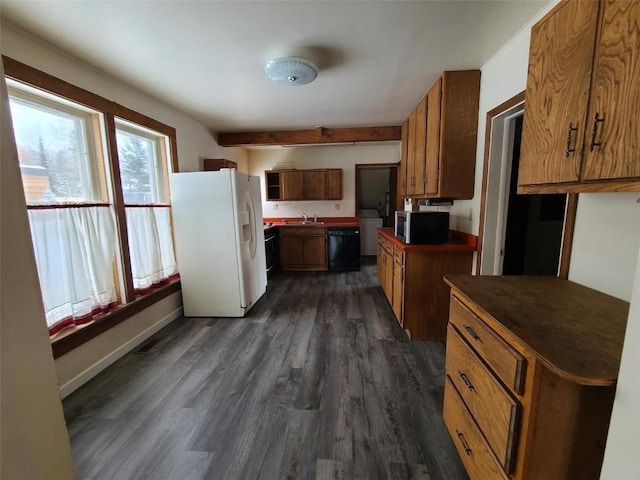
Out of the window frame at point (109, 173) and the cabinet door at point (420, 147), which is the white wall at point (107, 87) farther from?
the cabinet door at point (420, 147)

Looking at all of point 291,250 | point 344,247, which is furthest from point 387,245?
point 291,250

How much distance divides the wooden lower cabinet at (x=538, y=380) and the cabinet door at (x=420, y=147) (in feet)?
6.04

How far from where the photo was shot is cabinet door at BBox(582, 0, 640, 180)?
32.0 inches

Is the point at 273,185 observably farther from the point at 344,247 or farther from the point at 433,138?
the point at 433,138

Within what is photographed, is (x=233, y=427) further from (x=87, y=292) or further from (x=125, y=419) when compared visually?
(x=87, y=292)

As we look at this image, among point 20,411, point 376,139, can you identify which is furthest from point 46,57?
point 376,139

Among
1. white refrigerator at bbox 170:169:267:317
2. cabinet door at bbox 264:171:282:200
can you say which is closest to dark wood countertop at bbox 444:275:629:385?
white refrigerator at bbox 170:169:267:317

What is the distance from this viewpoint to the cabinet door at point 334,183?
16.6 feet

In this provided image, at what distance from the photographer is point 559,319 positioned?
97 centimetres

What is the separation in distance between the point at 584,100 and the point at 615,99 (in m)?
0.13

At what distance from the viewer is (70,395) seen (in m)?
1.86

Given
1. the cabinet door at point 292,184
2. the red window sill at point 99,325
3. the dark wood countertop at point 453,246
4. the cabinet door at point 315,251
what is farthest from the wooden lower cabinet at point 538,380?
the cabinet door at point 292,184

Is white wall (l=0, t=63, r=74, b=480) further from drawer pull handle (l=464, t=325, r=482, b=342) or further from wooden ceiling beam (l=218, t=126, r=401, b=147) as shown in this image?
wooden ceiling beam (l=218, t=126, r=401, b=147)

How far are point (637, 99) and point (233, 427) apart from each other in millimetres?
2265
